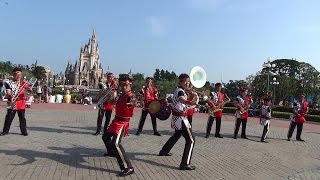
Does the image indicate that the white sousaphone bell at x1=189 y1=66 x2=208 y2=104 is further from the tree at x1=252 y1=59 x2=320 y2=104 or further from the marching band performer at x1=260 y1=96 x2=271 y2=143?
the tree at x1=252 y1=59 x2=320 y2=104

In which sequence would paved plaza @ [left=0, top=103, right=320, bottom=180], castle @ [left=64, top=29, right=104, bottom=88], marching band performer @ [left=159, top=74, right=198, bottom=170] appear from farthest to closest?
castle @ [left=64, top=29, right=104, bottom=88], marching band performer @ [left=159, top=74, right=198, bottom=170], paved plaza @ [left=0, top=103, right=320, bottom=180]

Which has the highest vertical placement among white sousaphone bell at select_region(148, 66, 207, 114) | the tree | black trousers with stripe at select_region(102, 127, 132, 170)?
the tree

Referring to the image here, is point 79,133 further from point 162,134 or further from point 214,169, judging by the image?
point 214,169

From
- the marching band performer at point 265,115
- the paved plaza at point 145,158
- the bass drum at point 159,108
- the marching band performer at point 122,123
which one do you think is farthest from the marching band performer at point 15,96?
the marching band performer at point 265,115

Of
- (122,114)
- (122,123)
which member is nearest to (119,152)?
(122,123)

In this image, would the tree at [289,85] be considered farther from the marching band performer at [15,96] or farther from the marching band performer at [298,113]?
the marching band performer at [15,96]

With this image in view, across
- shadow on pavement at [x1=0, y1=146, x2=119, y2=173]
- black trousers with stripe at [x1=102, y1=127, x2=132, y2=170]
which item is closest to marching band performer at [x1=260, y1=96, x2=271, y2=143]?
shadow on pavement at [x1=0, y1=146, x2=119, y2=173]

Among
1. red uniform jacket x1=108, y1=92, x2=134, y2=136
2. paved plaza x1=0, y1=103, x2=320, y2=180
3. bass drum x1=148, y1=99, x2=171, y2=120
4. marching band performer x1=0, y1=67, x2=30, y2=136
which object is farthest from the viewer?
marching band performer x1=0, y1=67, x2=30, y2=136

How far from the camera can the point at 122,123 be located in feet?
27.3

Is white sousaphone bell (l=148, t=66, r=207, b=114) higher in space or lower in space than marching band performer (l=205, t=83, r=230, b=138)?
higher

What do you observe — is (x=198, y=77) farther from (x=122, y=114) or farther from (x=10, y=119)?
(x=10, y=119)

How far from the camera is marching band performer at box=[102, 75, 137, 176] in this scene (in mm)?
8008

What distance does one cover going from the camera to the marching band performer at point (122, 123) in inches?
315

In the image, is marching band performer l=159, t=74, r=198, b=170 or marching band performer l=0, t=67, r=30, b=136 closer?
marching band performer l=159, t=74, r=198, b=170
